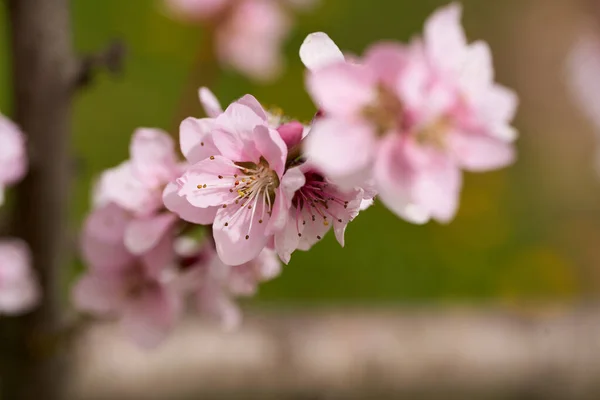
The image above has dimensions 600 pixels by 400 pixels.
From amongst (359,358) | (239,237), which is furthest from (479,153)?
(359,358)

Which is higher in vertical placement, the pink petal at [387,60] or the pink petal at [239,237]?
the pink petal at [387,60]

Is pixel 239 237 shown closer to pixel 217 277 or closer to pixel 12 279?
pixel 217 277

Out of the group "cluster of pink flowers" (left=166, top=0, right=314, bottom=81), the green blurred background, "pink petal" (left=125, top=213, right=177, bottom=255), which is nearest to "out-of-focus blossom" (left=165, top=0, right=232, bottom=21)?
"cluster of pink flowers" (left=166, top=0, right=314, bottom=81)

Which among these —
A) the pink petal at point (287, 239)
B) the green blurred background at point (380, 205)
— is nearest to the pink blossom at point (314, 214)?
the pink petal at point (287, 239)

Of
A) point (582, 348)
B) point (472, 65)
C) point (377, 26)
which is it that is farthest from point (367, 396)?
point (377, 26)

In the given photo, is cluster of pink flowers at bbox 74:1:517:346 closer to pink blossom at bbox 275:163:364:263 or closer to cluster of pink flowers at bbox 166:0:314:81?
pink blossom at bbox 275:163:364:263

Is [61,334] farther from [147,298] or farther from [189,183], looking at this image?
[189,183]

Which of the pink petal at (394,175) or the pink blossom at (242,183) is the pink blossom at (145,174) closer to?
the pink blossom at (242,183)

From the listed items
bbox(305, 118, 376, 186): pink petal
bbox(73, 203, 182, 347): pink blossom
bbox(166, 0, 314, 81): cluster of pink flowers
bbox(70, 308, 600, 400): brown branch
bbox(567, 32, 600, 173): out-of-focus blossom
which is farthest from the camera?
bbox(567, 32, 600, 173): out-of-focus blossom
